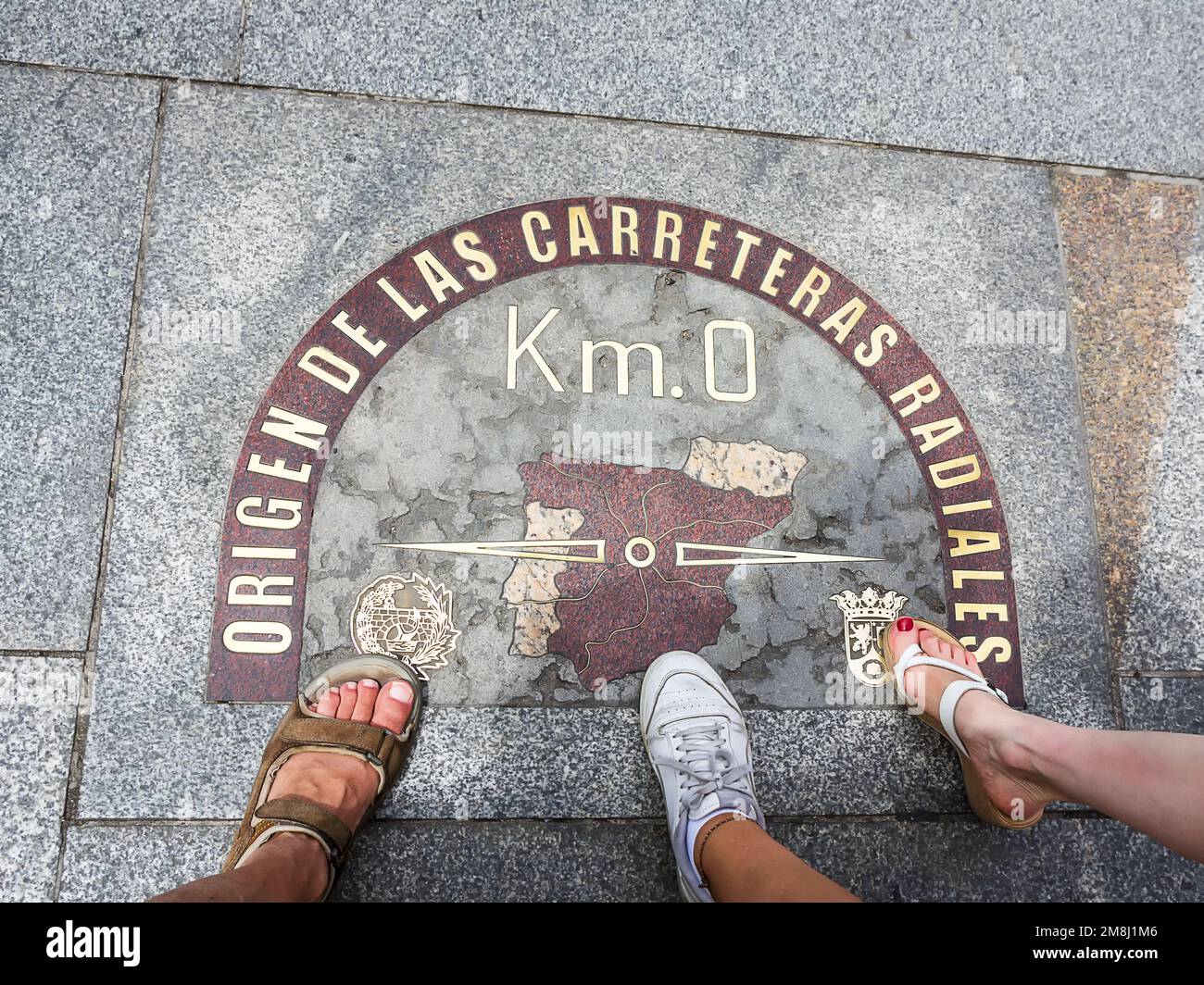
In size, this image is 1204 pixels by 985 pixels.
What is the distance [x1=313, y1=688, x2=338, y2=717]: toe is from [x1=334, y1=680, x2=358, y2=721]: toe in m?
0.01

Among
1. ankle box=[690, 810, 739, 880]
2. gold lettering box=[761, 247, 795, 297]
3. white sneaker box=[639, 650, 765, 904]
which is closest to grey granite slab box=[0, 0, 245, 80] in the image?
gold lettering box=[761, 247, 795, 297]

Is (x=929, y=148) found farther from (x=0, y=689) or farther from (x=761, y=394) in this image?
(x=0, y=689)

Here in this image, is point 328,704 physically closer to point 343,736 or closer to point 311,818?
point 343,736

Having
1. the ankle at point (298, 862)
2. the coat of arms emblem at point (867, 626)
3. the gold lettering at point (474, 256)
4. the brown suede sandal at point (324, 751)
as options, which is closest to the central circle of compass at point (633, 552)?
the coat of arms emblem at point (867, 626)

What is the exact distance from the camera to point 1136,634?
2.16 m

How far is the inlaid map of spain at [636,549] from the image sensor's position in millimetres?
2020

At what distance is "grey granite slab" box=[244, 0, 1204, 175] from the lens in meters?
2.26

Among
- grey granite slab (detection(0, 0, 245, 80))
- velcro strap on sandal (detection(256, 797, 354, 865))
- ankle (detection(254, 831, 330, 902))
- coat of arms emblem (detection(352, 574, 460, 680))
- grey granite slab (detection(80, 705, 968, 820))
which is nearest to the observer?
ankle (detection(254, 831, 330, 902))

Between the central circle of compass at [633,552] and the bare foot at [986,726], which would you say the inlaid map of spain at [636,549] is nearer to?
the central circle of compass at [633,552]

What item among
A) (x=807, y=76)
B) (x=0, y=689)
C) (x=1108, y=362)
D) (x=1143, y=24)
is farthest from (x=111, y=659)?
(x=1143, y=24)

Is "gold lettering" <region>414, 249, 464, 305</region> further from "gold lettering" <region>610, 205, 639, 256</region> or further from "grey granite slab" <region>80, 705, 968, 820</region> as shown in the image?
"grey granite slab" <region>80, 705, 968, 820</region>

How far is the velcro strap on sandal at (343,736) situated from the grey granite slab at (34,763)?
1.76 feet

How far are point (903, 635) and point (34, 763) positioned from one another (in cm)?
220

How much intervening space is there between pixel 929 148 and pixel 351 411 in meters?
1.93
